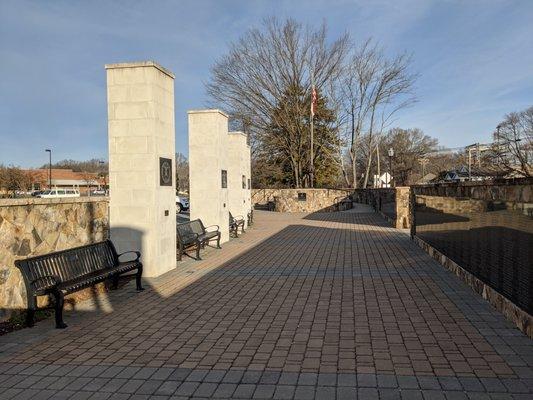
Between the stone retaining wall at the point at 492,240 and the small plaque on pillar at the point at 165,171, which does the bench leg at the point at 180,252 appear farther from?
the stone retaining wall at the point at 492,240

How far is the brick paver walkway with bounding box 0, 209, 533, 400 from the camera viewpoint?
3.95 m

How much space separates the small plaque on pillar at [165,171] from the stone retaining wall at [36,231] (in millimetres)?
1214

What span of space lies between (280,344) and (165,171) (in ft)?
17.1

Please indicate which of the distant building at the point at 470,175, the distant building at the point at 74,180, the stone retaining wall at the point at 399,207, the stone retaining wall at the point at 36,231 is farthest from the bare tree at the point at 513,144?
the distant building at the point at 74,180

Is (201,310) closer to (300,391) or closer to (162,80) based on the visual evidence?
(300,391)

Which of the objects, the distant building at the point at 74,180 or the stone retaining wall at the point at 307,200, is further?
the distant building at the point at 74,180

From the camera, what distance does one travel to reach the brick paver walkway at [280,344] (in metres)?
3.95

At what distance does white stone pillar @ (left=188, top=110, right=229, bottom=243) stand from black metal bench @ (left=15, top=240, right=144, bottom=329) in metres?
6.01

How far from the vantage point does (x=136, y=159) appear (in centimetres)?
879

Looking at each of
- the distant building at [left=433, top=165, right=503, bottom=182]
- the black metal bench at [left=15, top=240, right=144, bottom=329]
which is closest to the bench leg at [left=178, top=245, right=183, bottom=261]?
the black metal bench at [left=15, top=240, right=144, bottom=329]

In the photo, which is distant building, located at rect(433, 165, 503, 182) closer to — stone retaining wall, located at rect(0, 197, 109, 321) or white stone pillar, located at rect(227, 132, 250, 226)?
white stone pillar, located at rect(227, 132, 250, 226)

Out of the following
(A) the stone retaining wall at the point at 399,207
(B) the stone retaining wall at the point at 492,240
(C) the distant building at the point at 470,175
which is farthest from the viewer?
(C) the distant building at the point at 470,175

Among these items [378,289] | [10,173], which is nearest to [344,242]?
[378,289]

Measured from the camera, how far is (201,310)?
6.47 metres
